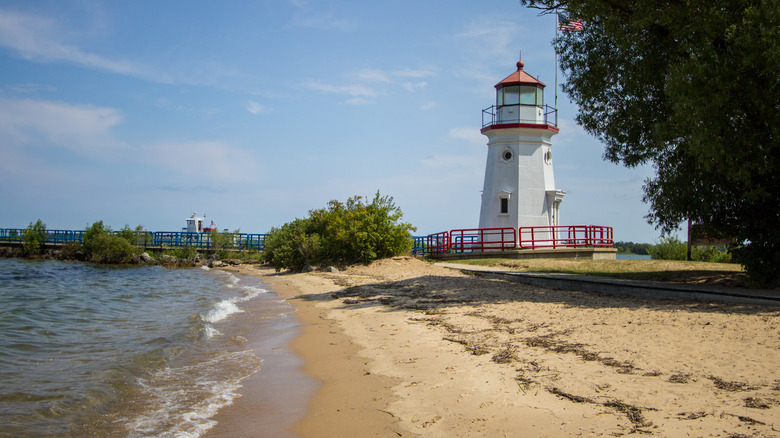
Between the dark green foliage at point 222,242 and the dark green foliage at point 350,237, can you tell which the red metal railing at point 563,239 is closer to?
the dark green foliage at point 350,237

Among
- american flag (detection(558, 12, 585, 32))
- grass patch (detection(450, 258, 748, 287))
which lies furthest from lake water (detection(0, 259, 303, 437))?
american flag (detection(558, 12, 585, 32))

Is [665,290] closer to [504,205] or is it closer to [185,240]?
[504,205]

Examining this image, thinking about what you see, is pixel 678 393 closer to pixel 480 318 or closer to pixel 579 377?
pixel 579 377

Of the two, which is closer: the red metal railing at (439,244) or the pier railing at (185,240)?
the red metal railing at (439,244)

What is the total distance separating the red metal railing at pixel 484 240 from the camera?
28.2 meters

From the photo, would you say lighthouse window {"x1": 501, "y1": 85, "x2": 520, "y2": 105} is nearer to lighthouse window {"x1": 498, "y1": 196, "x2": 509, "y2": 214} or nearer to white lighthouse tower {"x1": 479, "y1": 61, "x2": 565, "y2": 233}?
white lighthouse tower {"x1": 479, "y1": 61, "x2": 565, "y2": 233}

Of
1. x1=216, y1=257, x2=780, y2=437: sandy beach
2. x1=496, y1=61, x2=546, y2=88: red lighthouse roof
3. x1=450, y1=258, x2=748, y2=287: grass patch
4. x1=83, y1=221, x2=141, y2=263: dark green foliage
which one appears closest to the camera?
x1=216, y1=257, x2=780, y2=437: sandy beach

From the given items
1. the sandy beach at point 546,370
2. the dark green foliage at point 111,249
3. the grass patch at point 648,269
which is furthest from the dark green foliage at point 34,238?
the sandy beach at point 546,370

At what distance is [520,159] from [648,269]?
1178cm

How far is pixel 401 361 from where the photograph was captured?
745 cm

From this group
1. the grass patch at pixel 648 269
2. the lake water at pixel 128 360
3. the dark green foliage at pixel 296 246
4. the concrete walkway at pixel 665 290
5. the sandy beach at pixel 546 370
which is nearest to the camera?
the sandy beach at pixel 546 370

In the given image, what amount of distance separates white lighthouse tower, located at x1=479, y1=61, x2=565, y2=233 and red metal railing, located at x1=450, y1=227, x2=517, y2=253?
82 cm

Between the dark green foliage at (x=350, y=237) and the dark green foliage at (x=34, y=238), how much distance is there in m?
36.4

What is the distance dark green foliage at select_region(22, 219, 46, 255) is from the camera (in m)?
52.6
